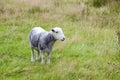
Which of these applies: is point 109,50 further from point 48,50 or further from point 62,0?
point 62,0

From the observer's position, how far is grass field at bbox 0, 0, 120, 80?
9.46 m

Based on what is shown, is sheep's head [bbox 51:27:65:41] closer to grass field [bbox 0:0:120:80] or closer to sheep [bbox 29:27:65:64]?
sheep [bbox 29:27:65:64]

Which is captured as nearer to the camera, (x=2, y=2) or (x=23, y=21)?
(x=23, y=21)

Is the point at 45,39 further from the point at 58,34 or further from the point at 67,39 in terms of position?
the point at 67,39

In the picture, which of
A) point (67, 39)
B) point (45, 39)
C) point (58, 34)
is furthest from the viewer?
point (67, 39)

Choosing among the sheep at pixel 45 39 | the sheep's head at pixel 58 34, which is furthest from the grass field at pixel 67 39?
the sheep's head at pixel 58 34

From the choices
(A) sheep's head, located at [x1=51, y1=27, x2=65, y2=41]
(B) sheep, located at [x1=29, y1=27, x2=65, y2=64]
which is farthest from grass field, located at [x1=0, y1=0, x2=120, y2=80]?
(A) sheep's head, located at [x1=51, y1=27, x2=65, y2=41]

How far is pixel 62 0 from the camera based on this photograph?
20.3 metres

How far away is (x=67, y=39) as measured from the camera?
12.7 m

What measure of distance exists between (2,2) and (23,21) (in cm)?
346

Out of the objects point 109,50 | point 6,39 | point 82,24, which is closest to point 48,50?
point 109,50

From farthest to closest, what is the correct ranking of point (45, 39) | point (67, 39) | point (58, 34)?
point (67, 39) → point (45, 39) → point (58, 34)

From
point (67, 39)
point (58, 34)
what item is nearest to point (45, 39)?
point (58, 34)

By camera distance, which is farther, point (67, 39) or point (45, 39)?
point (67, 39)
